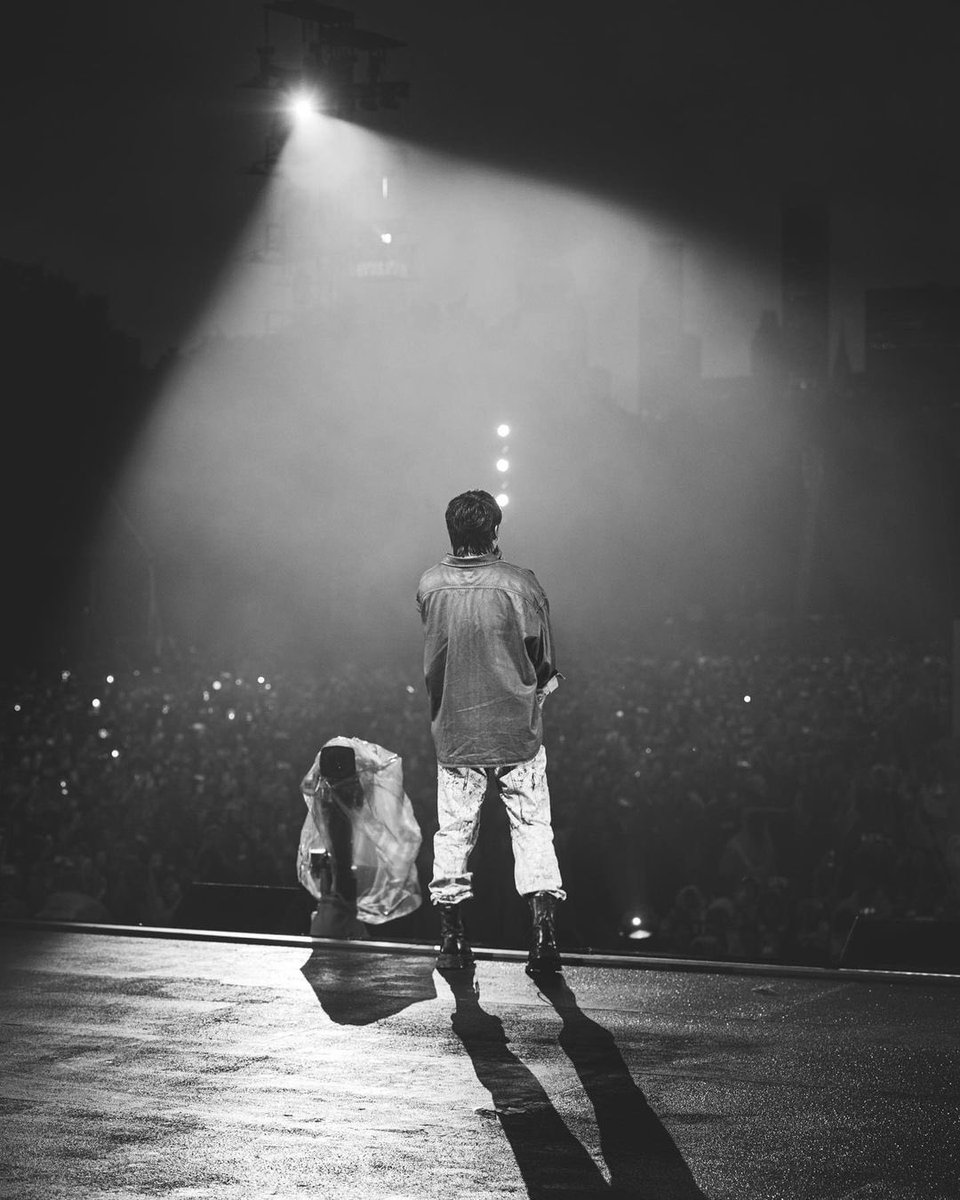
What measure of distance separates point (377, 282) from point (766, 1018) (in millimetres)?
31204

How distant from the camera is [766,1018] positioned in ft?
12.7

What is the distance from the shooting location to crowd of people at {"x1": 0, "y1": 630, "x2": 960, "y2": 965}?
8680mm

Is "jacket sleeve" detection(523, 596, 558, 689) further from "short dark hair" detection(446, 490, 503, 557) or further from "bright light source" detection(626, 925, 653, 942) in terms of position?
"bright light source" detection(626, 925, 653, 942)

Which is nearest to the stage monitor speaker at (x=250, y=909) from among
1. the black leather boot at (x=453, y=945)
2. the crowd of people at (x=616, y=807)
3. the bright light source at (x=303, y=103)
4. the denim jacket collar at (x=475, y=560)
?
the crowd of people at (x=616, y=807)

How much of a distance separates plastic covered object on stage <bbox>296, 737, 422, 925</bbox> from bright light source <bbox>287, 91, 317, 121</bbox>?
1669 centimetres

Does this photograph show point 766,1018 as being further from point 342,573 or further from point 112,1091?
point 342,573

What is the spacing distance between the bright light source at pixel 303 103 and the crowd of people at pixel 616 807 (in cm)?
793

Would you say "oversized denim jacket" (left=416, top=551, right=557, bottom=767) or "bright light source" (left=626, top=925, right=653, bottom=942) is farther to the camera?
"bright light source" (left=626, top=925, right=653, bottom=942)

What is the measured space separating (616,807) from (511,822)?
5.52 m

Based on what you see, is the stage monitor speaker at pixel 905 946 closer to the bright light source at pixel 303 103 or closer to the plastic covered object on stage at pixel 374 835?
the plastic covered object on stage at pixel 374 835

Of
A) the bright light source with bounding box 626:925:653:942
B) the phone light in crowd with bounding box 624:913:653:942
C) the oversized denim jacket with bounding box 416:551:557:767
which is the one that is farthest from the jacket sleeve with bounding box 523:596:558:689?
the phone light in crowd with bounding box 624:913:653:942

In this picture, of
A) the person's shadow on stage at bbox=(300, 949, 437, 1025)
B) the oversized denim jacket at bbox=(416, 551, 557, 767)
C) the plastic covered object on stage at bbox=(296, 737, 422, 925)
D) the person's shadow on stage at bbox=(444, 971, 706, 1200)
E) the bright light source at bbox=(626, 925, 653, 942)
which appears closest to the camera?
the person's shadow on stage at bbox=(444, 971, 706, 1200)

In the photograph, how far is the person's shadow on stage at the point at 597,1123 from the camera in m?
2.59

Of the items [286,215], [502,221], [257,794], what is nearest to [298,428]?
[286,215]
